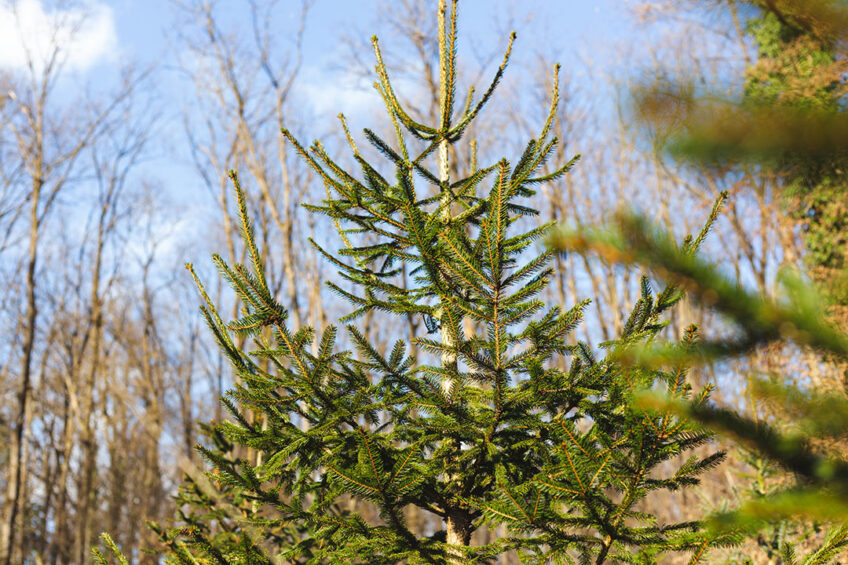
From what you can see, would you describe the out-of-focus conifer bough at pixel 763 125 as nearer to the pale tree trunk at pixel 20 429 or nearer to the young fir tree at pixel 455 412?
the young fir tree at pixel 455 412

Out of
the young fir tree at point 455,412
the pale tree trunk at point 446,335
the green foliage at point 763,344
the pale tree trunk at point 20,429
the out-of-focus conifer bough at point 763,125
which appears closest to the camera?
the green foliage at point 763,344

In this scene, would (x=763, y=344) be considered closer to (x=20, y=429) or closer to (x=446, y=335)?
(x=446, y=335)

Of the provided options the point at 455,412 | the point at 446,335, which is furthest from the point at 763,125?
the point at 446,335

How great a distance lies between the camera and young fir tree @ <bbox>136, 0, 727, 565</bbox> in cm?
252

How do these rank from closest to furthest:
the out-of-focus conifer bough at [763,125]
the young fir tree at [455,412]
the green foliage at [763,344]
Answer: the green foliage at [763,344]
the out-of-focus conifer bough at [763,125]
the young fir tree at [455,412]

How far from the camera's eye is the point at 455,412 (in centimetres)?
312

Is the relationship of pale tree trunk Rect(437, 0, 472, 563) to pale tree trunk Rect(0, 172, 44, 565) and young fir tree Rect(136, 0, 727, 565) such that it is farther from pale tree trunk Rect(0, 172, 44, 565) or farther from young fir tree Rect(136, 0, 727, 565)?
pale tree trunk Rect(0, 172, 44, 565)

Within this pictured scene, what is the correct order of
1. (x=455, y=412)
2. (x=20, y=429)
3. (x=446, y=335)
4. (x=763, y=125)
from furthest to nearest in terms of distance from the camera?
(x=20, y=429), (x=446, y=335), (x=455, y=412), (x=763, y=125)

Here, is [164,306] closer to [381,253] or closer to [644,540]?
[381,253]

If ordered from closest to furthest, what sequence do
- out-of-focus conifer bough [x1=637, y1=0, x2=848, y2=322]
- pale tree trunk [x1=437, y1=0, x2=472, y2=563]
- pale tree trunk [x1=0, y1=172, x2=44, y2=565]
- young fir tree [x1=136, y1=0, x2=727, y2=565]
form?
out-of-focus conifer bough [x1=637, y1=0, x2=848, y2=322] < young fir tree [x1=136, y1=0, x2=727, y2=565] < pale tree trunk [x1=437, y1=0, x2=472, y2=563] < pale tree trunk [x1=0, y1=172, x2=44, y2=565]

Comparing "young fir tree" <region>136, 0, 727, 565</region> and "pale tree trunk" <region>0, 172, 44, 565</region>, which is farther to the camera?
"pale tree trunk" <region>0, 172, 44, 565</region>

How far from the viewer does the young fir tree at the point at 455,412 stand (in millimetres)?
2516

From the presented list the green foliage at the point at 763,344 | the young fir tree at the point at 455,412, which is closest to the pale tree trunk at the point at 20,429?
the young fir tree at the point at 455,412

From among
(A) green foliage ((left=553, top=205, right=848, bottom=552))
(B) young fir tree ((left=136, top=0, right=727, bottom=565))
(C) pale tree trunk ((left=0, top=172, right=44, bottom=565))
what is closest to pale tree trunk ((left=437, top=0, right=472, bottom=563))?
(B) young fir tree ((left=136, top=0, right=727, bottom=565))
